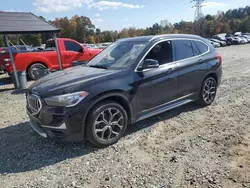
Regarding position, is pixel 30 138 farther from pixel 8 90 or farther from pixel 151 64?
pixel 8 90

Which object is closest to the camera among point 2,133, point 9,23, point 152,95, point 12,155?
point 12,155

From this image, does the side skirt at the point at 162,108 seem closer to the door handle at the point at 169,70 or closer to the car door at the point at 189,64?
the car door at the point at 189,64

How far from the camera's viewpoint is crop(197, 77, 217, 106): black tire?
4.86 m

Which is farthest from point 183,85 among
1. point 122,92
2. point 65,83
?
point 65,83

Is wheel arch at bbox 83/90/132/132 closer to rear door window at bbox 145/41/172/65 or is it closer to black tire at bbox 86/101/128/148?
black tire at bbox 86/101/128/148

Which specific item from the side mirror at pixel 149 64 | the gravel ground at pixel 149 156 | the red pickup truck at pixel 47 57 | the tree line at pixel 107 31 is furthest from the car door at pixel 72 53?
the tree line at pixel 107 31

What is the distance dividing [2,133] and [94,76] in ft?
7.63

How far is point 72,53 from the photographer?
9695 millimetres

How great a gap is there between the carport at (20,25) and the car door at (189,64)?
5.68 meters

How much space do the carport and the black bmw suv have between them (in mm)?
4692

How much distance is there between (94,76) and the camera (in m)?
3.45

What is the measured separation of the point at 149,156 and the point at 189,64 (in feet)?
7.34

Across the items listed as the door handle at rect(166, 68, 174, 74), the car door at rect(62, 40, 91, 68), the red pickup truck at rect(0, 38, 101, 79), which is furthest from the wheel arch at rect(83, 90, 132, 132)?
the car door at rect(62, 40, 91, 68)

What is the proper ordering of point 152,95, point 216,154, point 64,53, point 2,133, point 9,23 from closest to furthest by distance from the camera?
point 216,154, point 152,95, point 2,133, point 9,23, point 64,53
